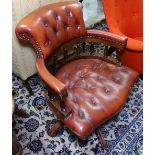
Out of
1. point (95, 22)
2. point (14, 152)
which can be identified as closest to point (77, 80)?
point (14, 152)

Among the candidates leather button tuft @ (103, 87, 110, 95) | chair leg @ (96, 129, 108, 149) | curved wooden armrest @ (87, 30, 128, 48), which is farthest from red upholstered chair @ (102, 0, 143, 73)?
chair leg @ (96, 129, 108, 149)

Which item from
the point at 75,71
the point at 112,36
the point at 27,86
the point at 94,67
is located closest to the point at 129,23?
the point at 112,36

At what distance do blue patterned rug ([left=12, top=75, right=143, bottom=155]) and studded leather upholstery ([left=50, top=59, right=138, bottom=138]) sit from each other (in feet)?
1.29

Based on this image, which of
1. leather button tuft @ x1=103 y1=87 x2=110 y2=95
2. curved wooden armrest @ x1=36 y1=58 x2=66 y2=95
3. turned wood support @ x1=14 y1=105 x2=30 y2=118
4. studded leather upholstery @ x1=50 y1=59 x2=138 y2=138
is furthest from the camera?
turned wood support @ x1=14 y1=105 x2=30 y2=118

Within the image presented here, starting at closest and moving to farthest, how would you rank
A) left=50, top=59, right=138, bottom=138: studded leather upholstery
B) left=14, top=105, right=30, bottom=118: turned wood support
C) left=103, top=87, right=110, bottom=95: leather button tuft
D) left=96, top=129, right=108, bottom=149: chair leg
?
left=50, top=59, right=138, bottom=138: studded leather upholstery < left=103, top=87, right=110, bottom=95: leather button tuft < left=96, top=129, right=108, bottom=149: chair leg < left=14, top=105, right=30, bottom=118: turned wood support

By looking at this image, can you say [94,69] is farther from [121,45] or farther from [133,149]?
[133,149]

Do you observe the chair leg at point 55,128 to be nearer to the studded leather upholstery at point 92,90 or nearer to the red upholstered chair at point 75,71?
the red upholstered chair at point 75,71

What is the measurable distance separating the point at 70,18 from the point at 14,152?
3.28 ft

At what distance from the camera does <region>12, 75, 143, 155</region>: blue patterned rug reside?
70.4 inches

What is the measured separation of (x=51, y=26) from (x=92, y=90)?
53cm

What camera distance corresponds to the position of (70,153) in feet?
5.79

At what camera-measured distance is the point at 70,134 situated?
1.89 meters

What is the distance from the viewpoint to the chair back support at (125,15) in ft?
6.75

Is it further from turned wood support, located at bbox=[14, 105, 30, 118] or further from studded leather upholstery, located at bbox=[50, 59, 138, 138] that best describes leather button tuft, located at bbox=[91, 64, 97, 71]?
turned wood support, located at bbox=[14, 105, 30, 118]
